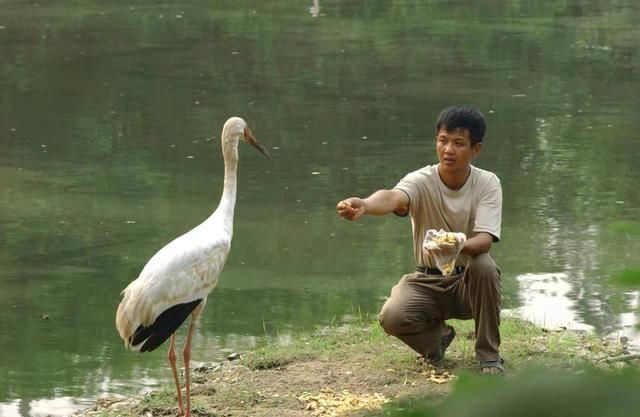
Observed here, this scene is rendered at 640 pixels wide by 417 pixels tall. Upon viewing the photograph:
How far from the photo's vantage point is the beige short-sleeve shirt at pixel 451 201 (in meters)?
4.61

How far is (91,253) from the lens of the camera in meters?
7.37

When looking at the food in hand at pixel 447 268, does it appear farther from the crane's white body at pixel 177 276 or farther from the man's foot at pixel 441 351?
the crane's white body at pixel 177 276

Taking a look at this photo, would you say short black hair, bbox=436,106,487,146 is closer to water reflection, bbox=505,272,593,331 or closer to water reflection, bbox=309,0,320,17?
water reflection, bbox=505,272,593,331

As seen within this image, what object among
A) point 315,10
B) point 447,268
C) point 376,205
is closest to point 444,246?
point 447,268

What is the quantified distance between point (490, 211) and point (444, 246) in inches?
10.5

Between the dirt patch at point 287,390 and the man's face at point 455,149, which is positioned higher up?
the man's face at point 455,149

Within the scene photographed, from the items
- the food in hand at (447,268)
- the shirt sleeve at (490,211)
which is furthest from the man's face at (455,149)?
the food in hand at (447,268)

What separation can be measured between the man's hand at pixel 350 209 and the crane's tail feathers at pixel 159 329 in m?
0.71

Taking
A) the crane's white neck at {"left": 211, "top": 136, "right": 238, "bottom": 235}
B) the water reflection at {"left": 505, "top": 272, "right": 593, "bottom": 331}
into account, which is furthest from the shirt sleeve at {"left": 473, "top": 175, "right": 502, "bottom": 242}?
the water reflection at {"left": 505, "top": 272, "right": 593, "bottom": 331}

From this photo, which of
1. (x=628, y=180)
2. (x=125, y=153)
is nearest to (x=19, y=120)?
(x=125, y=153)

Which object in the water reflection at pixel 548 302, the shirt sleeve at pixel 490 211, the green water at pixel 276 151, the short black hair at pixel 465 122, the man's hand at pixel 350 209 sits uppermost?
the short black hair at pixel 465 122

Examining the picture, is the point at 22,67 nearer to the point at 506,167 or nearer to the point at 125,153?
→ the point at 125,153

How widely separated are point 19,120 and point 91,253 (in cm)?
408

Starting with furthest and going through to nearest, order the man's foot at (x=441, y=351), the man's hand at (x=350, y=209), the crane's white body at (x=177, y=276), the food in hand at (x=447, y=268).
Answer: the man's foot at (x=441, y=351), the food in hand at (x=447, y=268), the crane's white body at (x=177, y=276), the man's hand at (x=350, y=209)
